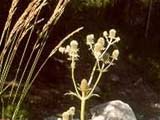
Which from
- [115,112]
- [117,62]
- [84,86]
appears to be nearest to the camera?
[84,86]

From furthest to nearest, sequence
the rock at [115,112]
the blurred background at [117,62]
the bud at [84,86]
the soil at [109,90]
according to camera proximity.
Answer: the soil at [109,90] < the blurred background at [117,62] < the rock at [115,112] < the bud at [84,86]

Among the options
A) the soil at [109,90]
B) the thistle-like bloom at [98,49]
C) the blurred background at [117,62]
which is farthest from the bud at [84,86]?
the soil at [109,90]

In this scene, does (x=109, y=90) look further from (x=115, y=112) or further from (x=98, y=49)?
(x=98, y=49)

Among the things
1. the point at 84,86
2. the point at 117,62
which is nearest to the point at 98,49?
the point at 84,86

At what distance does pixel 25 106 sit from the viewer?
20.5ft

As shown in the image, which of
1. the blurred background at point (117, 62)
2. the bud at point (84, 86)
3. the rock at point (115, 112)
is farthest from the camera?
the blurred background at point (117, 62)

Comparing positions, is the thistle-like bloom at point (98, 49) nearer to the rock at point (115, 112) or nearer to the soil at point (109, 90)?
the rock at point (115, 112)

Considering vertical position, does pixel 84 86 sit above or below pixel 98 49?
below

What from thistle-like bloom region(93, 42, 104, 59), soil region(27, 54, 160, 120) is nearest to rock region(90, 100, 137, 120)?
soil region(27, 54, 160, 120)

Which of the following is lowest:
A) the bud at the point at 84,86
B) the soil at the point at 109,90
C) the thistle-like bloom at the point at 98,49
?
the soil at the point at 109,90

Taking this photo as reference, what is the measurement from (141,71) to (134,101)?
3.09 feet

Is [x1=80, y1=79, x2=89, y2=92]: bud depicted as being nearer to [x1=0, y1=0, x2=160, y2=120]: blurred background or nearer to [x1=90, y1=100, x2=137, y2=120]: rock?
[x1=90, y1=100, x2=137, y2=120]: rock

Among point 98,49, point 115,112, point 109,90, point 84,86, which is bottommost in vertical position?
point 109,90

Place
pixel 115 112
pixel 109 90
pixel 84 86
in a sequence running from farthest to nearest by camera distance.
A: 1. pixel 109 90
2. pixel 115 112
3. pixel 84 86
